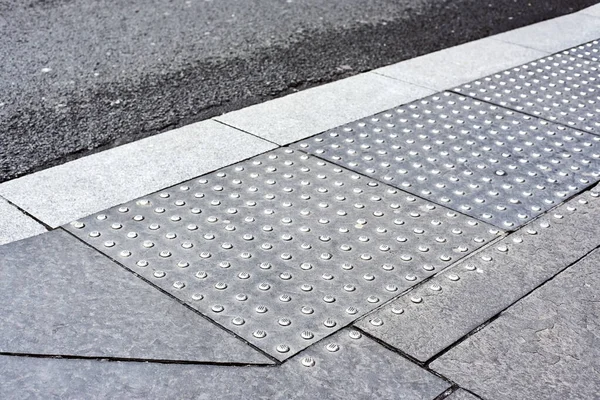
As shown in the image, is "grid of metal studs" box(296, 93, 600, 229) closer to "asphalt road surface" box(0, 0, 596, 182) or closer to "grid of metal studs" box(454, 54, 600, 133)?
"grid of metal studs" box(454, 54, 600, 133)

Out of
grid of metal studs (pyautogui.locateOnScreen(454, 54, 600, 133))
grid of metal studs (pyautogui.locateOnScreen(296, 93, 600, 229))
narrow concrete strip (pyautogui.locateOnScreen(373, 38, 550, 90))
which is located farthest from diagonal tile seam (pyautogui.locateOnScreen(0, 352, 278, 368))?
narrow concrete strip (pyautogui.locateOnScreen(373, 38, 550, 90))

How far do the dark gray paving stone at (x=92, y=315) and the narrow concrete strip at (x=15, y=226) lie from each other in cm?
9

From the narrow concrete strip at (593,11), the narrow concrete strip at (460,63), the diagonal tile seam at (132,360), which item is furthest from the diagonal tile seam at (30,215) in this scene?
the narrow concrete strip at (593,11)

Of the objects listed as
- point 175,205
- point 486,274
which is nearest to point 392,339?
point 486,274

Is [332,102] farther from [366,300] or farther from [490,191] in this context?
[366,300]

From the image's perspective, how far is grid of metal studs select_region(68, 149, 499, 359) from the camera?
3166 millimetres

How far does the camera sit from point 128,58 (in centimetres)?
606

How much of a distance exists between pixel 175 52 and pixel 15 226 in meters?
2.90

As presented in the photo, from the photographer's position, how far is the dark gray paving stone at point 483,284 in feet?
10.0

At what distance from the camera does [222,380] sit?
2750 mm

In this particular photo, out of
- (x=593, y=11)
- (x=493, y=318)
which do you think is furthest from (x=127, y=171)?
(x=593, y=11)

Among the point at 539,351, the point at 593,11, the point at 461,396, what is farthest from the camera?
the point at 593,11

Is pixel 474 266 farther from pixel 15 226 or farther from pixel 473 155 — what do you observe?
pixel 15 226

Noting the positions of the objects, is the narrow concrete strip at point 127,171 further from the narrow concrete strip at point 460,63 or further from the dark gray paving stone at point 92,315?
the narrow concrete strip at point 460,63
